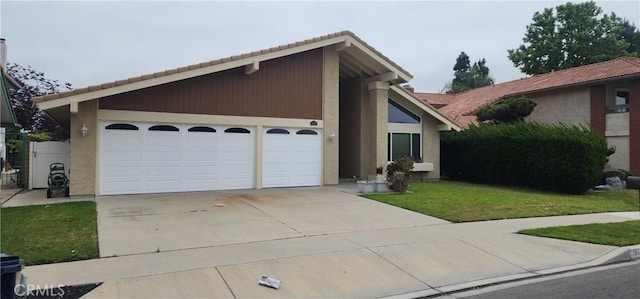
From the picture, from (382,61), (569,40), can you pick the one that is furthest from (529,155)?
(569,40)

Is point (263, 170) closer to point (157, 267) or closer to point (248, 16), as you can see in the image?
point (248, 16)

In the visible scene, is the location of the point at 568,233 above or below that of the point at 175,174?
below

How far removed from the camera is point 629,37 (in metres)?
45.8

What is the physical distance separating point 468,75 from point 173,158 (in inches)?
2450

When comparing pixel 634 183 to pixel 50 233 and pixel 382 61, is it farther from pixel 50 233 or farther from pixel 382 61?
pixel 382 61

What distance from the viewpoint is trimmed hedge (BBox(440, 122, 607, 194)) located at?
1560 cm

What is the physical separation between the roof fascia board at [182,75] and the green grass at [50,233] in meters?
3.06

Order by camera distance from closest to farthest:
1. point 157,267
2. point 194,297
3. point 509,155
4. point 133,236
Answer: point 194,297
point 157,267
point 133,236
point 509,155

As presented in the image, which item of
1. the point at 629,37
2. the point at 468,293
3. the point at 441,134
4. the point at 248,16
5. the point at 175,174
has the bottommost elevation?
the point at 468,293

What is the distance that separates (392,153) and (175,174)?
31.7 feet

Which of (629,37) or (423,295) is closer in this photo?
(423,295)

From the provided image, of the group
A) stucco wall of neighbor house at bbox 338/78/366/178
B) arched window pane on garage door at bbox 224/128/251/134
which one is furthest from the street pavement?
stucco wall of neighbor house at bbox 338/78/366/178

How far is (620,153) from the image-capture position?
71.9 ft

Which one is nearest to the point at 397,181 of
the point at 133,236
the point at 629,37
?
the point at 133,236
